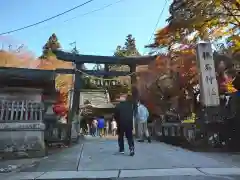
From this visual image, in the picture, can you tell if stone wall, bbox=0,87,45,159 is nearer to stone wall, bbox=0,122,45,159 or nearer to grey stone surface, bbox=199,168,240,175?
stone wall, bbox=0,122,45,159

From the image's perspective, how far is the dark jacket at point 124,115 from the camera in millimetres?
9289

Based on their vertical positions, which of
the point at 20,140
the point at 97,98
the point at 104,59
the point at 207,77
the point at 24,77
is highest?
the point at 104,59

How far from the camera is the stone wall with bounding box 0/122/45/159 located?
10961mm

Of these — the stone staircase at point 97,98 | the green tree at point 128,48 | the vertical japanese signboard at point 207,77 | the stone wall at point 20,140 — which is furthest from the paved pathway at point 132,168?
the green tree at point 128,48

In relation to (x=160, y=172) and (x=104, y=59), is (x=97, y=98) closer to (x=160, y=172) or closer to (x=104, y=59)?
(x=104, y=59)

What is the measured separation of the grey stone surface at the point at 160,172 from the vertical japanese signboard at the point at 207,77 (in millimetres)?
6727

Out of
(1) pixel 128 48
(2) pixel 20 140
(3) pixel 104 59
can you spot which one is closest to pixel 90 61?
(3) pixel 104 59

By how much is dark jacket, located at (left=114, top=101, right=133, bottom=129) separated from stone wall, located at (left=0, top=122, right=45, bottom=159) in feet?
12.2

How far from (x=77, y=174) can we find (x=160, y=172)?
6.25 feet

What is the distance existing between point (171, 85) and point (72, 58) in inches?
330

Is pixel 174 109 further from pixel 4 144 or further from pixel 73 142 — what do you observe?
pixel 4 144

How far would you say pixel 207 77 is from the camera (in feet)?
46.3

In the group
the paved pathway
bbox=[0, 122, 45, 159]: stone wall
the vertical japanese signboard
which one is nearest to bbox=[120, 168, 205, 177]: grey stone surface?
the paved pathway

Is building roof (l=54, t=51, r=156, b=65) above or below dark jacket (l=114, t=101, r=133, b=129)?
above
